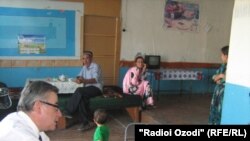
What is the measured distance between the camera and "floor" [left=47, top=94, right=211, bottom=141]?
4840mm

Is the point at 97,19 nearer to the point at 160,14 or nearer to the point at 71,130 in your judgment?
the point at 160,14

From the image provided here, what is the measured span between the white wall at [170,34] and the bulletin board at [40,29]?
1.18 metres

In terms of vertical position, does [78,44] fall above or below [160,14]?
below

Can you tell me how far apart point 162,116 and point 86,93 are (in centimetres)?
142

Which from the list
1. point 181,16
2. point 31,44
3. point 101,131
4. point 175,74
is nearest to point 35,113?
point 101,131

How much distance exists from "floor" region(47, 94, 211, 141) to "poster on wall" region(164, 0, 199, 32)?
1.72m

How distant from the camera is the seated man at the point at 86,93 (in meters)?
5.25

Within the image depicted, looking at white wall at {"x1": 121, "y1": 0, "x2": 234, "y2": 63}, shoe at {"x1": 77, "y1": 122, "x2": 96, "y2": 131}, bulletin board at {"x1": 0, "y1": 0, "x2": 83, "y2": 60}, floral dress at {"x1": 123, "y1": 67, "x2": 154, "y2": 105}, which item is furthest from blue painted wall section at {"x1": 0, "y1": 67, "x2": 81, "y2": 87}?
shoe at {"x1": 77, "y1": 122, "x2": 96, "y2": 131}

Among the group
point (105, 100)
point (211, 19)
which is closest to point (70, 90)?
point (105, 100)

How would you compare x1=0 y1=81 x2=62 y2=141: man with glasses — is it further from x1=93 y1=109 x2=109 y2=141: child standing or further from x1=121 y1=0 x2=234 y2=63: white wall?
x1=121 y1=0 x2=234 y2=63: white wall

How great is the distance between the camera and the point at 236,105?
3.53 m

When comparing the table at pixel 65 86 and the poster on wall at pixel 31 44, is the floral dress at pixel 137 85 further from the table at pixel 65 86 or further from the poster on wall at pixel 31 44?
the poster on wall at pixel 31 44

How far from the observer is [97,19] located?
7207mm

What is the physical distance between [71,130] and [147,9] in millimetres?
3693
